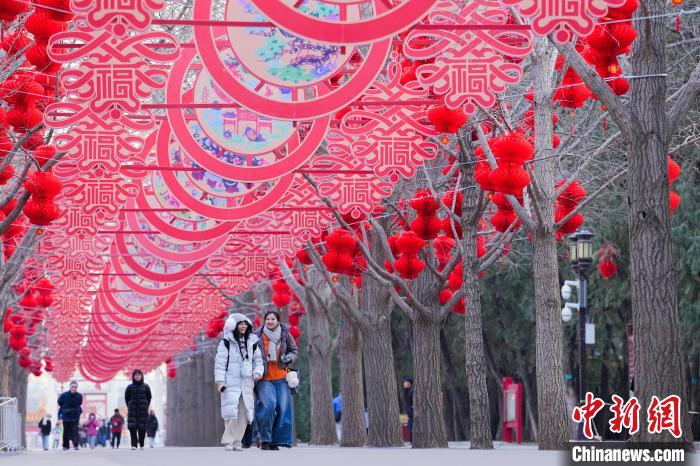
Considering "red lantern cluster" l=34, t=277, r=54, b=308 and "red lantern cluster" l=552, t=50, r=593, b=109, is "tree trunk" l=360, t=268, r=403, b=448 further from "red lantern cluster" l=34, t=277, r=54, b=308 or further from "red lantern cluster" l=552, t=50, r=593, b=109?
"red lantern cluster" l=34, t=277, r=54, b=308

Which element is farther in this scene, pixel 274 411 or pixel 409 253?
pixel 409 253

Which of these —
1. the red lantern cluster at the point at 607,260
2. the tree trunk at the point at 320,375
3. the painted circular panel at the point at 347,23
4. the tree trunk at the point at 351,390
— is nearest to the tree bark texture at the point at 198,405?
the tree trunk at the point at 320,375

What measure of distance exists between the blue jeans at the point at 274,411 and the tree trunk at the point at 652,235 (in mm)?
6408

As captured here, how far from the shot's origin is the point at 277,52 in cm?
1551

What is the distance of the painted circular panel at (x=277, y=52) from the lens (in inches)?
580

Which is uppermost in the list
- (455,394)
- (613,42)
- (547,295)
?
(613,42)

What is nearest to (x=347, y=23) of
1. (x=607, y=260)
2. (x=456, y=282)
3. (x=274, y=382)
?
(x=274, y=382)

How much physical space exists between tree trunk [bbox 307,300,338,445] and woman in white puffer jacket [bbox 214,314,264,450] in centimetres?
1687

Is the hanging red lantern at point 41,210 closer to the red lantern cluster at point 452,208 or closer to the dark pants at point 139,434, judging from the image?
the red lantern cluster at point 452,208

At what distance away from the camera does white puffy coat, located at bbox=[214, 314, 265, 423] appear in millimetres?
19984

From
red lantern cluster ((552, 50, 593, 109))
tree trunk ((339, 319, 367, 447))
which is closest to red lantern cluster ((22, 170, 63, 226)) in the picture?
red lantern cluster ((552, 50, 593, 109))

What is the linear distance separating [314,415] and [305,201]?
1360cm

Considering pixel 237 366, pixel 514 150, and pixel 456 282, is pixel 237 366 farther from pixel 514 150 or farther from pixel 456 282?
pixel 456 282

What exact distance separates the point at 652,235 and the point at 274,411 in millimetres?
7079
